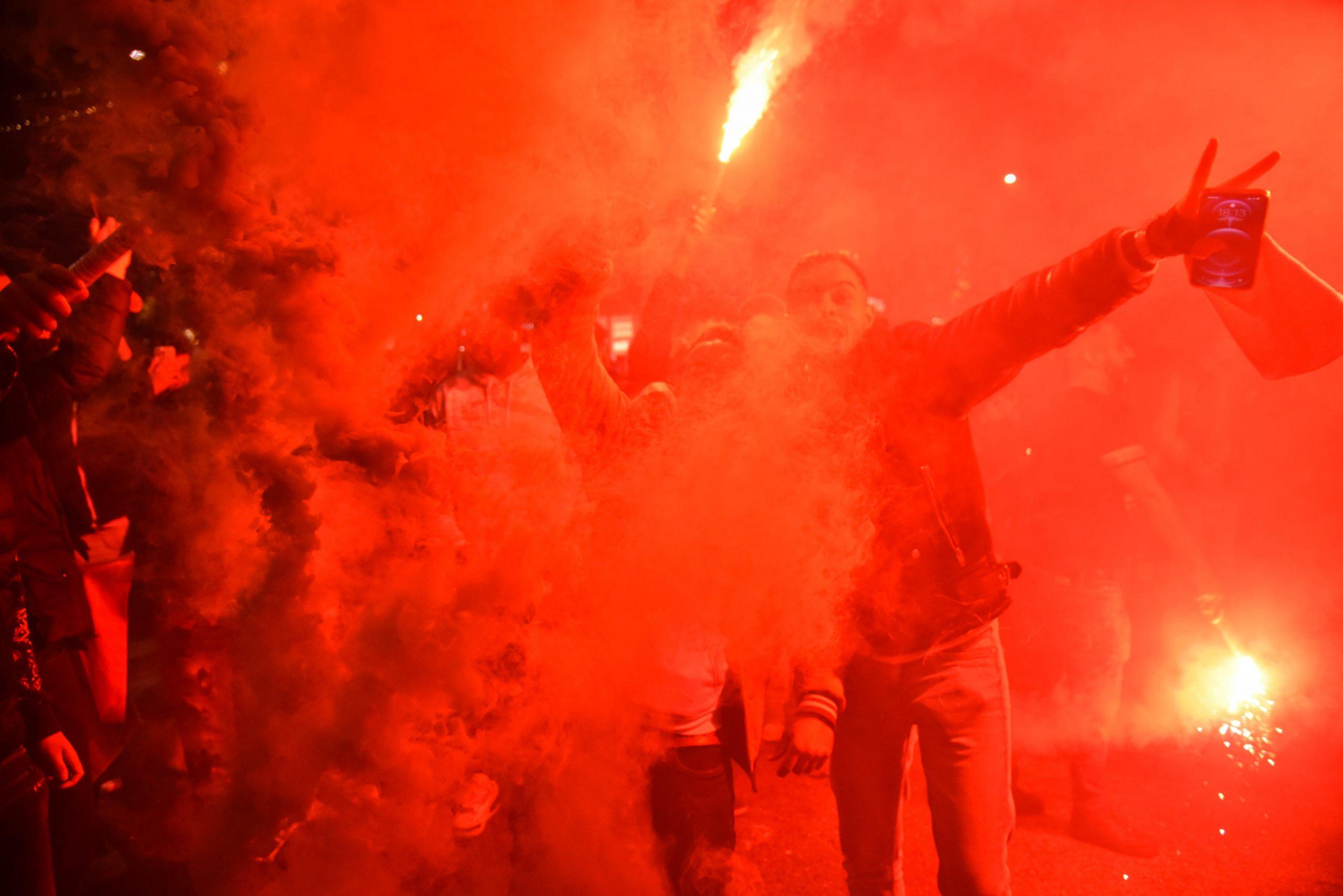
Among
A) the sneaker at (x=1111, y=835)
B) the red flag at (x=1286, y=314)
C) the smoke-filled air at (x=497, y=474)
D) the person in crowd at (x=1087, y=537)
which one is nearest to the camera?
the smoke-filled air at (x=497, y=474)

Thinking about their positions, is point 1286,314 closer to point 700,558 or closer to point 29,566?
point 700,558

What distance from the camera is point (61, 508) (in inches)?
75.9

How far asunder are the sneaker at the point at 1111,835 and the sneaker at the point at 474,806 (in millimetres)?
3289

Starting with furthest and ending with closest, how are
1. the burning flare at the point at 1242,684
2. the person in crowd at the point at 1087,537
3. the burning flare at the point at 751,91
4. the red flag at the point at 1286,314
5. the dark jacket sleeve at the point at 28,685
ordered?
the burning flare at the point at 1242,684 < the person in crowd at the point at 1087,537 < the burning flare at the point at 751,91 < the red flag at the point at 1286,314 < the dark jacket sleeve at the point at 28,685

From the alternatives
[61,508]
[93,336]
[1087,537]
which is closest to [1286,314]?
[1087,537]

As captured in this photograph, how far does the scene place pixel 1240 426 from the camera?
19.0 ft

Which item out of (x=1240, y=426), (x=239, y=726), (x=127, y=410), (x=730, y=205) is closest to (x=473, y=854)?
(x=239, y=726)

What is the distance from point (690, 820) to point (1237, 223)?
7.17 feet

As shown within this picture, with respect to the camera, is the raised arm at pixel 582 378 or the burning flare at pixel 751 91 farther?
the burning flare at pixel 751 91

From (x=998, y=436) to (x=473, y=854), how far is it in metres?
4.35

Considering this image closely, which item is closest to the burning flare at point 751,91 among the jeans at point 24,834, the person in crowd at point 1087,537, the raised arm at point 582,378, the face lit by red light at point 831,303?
the face lit by red light at point 831,303

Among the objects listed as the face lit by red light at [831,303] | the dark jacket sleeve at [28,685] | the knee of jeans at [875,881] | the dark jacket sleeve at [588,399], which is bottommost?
the knee of jeans at [875,881]

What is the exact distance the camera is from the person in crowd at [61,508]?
181cm

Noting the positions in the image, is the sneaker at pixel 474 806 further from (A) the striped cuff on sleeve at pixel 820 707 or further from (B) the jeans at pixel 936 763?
(B) the jeans at pixel 936 763
